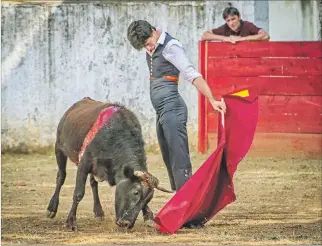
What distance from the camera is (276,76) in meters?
12.8

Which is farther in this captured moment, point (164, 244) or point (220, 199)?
point (220, 199)

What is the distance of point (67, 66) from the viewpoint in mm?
13383

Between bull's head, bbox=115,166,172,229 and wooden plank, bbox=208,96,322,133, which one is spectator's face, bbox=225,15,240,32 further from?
bull's head, bbox=115,166,172,229

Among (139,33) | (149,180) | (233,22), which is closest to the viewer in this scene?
(149,180)

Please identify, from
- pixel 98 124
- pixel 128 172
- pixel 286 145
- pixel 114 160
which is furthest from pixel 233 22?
pixel 128 172

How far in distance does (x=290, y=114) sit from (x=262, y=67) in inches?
25.0

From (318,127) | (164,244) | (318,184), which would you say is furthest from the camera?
(318,127)

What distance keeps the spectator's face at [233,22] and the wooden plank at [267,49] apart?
357 mm

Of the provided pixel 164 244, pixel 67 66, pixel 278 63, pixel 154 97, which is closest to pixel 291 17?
pixel 278 63

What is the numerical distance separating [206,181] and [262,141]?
485 centimetres

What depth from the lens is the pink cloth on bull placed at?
27.2ft

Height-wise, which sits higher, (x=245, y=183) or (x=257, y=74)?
(x=257, y=74)

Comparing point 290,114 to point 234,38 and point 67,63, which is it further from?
point 67,63

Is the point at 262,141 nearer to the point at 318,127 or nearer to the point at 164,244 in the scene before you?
the point at 318,127
